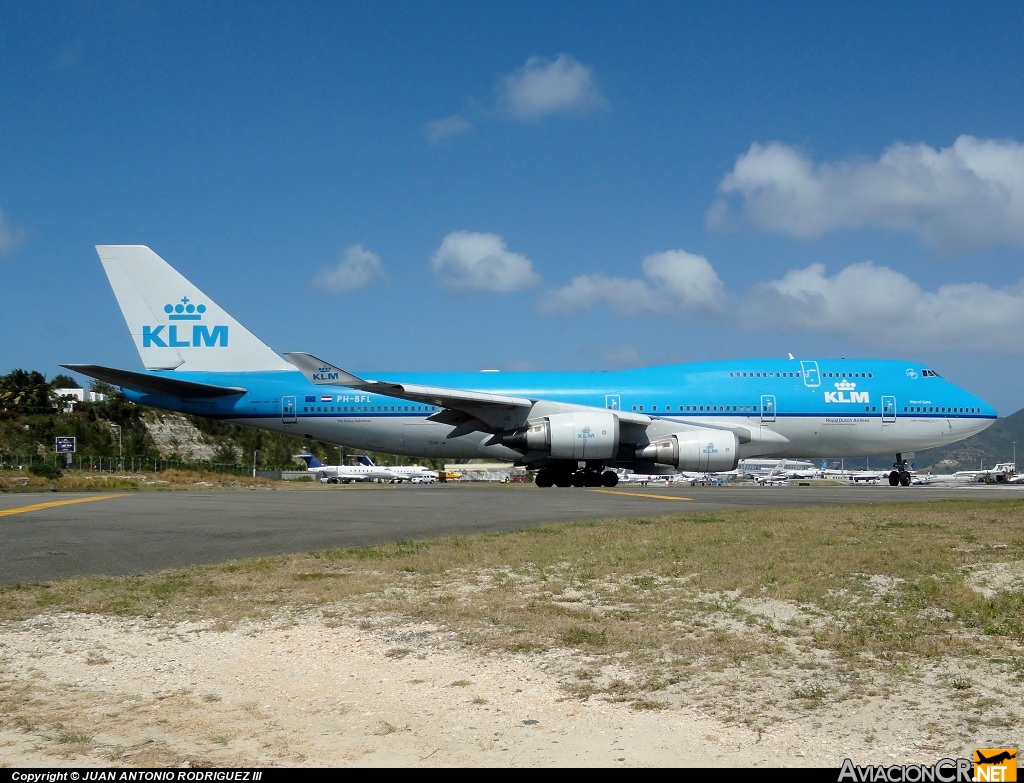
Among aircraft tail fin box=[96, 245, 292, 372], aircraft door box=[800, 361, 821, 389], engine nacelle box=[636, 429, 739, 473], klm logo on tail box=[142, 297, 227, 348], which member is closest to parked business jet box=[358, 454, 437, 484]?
aircraft tail fin box=[96, 245, 292, 372]

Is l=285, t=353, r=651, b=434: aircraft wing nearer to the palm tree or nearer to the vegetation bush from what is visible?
the vegetation bush

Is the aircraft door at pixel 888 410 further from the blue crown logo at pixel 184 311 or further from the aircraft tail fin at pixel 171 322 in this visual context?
the blue crown logo at pixel 184 311

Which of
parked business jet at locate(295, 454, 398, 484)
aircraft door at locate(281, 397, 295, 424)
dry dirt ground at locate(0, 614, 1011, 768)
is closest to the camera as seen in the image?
dry dirt ground at locate(0, 614, 1011, 768)

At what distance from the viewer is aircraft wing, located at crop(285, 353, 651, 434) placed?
2530 cm

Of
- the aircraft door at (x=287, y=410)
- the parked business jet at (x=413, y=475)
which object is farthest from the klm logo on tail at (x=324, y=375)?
the parked business jet at (x=413, y=475)

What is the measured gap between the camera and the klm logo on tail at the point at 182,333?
3039 cm

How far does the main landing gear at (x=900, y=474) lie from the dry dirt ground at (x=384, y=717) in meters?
30.3

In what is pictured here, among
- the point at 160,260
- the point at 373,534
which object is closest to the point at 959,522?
the point at 373,534

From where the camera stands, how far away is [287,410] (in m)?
29.8

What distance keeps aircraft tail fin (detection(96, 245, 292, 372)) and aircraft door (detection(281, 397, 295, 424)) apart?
147cm

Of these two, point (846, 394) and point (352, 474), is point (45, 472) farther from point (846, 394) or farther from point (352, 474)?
point (352, 474)

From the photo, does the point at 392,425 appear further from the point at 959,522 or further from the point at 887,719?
the point at 887,719

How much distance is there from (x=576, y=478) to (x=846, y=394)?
10038 mm

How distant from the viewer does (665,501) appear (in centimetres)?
2058
